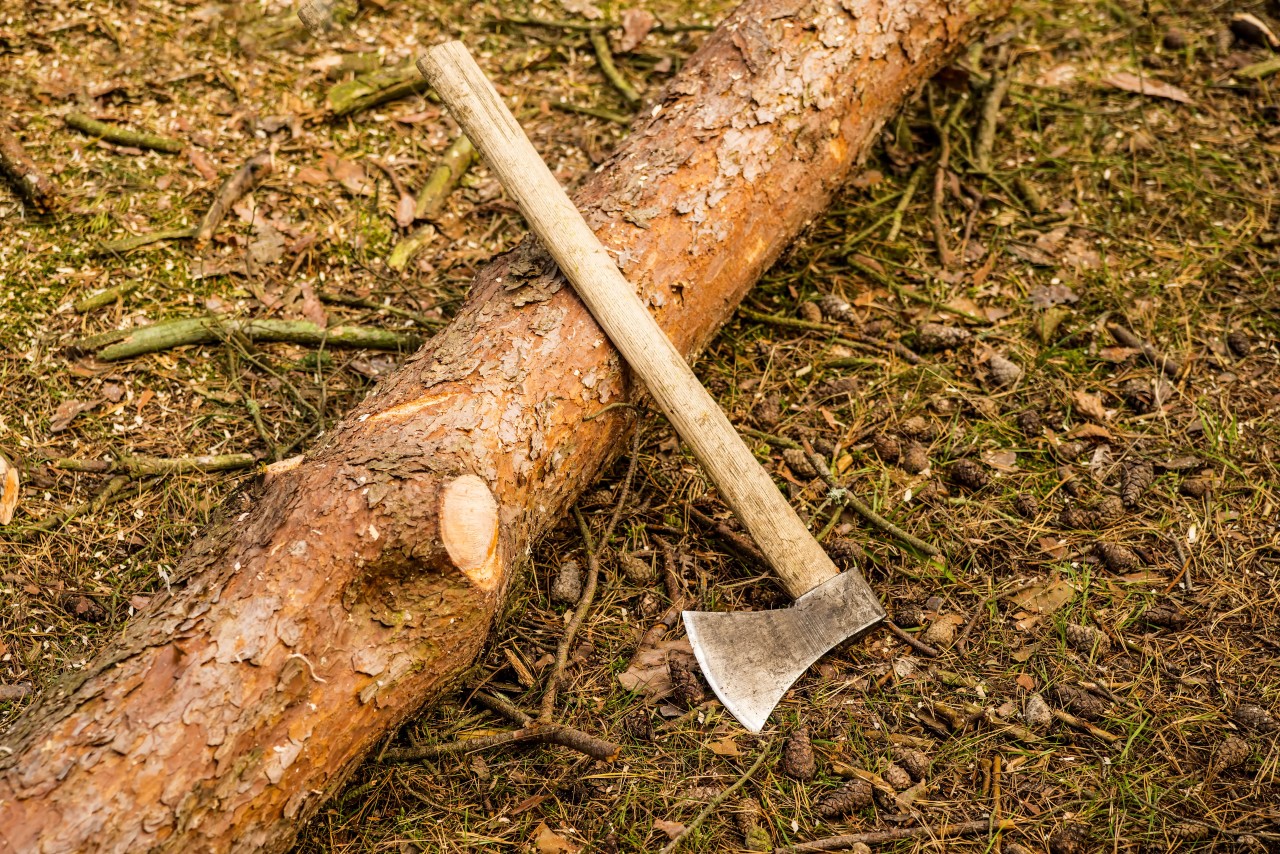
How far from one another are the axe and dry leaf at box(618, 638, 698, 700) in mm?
166

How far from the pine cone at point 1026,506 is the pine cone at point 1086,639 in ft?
1.38

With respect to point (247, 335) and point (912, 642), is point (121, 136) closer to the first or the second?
point (247, 335)

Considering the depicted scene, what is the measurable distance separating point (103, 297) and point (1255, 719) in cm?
408

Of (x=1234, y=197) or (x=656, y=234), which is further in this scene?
(x=1234, y=197)

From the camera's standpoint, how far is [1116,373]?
345 cm

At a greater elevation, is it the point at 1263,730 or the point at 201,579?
the point at 201,579

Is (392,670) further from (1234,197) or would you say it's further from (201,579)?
(1234,197)

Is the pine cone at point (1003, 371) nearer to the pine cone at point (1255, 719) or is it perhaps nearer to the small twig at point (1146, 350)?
the small twig at point (1146, 350)

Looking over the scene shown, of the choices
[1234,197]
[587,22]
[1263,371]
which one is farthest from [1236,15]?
[587,22]

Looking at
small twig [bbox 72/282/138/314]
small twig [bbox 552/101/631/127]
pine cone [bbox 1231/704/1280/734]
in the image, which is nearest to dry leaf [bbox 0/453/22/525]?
small twig [bbox 72/282/138/314]

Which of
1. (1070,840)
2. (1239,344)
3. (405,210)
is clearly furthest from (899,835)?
(405,210)

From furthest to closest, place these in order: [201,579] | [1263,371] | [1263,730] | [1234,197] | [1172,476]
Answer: [1234,197]
[1263,371]
[1172,476]
[1263,730]
[201,579]

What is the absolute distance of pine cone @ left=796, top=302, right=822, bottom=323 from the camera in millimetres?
3689

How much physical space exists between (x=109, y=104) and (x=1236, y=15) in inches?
214
